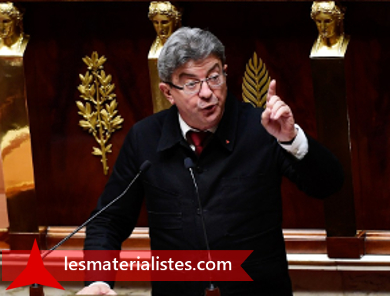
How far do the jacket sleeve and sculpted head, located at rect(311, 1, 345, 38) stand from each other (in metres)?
0.72

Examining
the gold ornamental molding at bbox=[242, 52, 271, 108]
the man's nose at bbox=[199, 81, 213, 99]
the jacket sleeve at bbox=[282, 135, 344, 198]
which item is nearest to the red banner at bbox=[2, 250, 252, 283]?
the jacket sleeve at bbox=[282, 135, 344, 198]

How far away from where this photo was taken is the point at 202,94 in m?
1.81

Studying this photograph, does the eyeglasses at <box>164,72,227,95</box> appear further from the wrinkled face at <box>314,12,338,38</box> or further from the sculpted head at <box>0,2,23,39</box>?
the sculpted head at <box>0,2,23,39</box>

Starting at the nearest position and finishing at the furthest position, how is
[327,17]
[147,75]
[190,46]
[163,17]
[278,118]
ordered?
[278,118]
[190,46]
[327,17]
[163,17]
[147,75]

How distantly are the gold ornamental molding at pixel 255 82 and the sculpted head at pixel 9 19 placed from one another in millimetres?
745

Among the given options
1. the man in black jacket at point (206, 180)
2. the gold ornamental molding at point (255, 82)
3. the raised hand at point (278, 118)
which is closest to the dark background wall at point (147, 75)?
the gold ornamental molding at point (255, 82)

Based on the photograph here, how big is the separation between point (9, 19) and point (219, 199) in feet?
3.54

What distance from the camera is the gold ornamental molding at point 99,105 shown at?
2.67 metres

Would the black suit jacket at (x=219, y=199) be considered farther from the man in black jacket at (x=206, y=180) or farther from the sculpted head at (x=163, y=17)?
the sculpted head at (x=163, y=17)

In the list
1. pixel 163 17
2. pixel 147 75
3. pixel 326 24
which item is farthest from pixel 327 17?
pixel 147 75

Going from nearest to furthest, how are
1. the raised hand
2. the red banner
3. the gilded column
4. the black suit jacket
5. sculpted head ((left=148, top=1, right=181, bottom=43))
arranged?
1. the raised hand
2. the red banner
3. the black suit jacket
4. sculpted head ((left=148, top=1, right=181, bottom=43))
5. the gilded column

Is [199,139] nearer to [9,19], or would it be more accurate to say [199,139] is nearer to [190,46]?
[190,46]

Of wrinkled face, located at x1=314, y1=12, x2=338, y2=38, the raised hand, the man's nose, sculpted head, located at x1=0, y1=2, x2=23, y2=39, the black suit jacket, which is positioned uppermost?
sculpted head, located at x1=0, y1=2, x2=23, y2=39

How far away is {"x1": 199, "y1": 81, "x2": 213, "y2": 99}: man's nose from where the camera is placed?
1801mm
